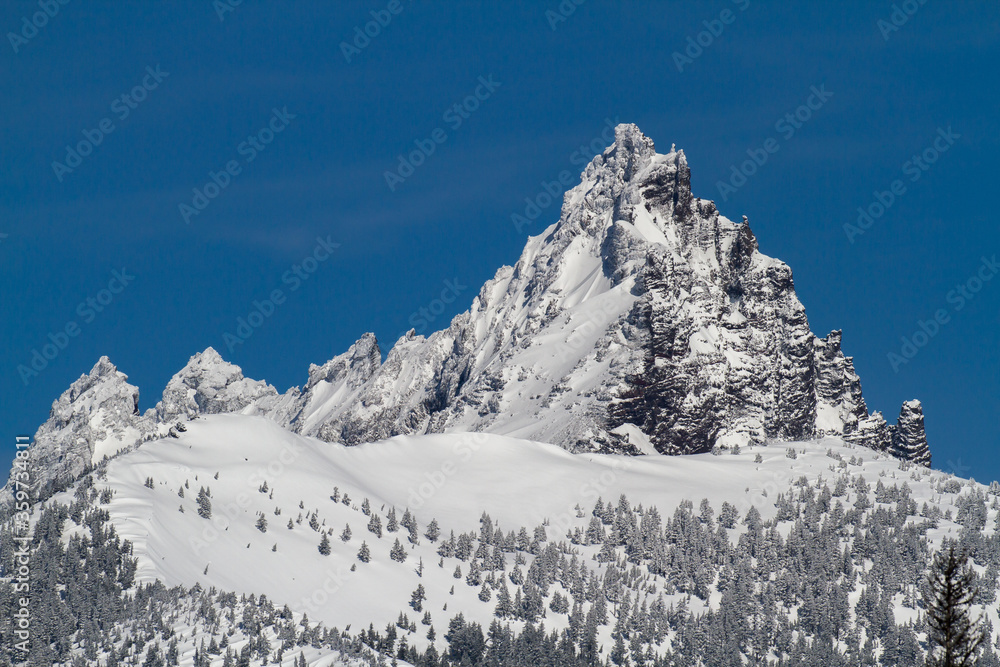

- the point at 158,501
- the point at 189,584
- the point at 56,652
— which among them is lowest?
the point at 56,652

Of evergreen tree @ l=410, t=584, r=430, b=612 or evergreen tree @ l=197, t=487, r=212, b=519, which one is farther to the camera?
evergreen tree @ l=197, t=487, r=212, b=519

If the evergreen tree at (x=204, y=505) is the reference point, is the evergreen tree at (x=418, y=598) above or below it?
below

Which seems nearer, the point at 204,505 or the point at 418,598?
the point at 418,598

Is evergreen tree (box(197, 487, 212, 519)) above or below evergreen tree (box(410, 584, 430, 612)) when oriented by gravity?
above

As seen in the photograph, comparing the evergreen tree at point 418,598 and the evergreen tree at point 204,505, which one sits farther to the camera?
the evergreen tree at point 204,505

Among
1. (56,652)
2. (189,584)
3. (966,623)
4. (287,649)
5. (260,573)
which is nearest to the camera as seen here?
(966,623)

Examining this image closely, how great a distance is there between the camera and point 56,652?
146 meters

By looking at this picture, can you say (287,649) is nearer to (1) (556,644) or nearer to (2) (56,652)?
(2) (56,652)

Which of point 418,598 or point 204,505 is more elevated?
point 204,505

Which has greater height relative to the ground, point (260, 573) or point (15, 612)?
point (260, 573)

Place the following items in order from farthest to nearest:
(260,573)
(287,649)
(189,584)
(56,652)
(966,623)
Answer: (260,573), (189,584), (287,649), (56,652), (966,623)

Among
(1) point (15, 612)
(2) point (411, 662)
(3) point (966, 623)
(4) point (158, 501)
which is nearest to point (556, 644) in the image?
(2) point (411, 662)

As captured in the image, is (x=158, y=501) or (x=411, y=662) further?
(x=158, y=501)

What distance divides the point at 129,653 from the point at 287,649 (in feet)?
56.2
